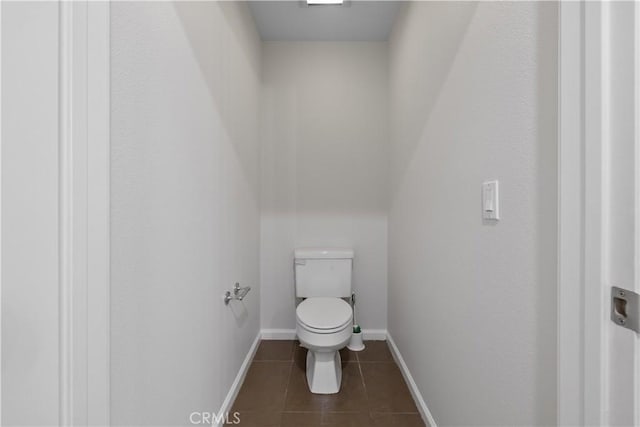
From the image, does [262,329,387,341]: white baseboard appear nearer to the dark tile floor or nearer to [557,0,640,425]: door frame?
the dark tile floor

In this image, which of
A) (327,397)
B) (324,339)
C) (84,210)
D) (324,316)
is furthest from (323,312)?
(84,210)

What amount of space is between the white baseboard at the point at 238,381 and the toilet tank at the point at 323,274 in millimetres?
485

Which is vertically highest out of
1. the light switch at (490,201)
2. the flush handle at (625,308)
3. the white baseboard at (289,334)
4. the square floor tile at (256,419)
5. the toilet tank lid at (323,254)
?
the light switch at (490,201)

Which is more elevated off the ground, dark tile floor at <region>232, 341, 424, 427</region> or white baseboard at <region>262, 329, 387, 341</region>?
white baseboard at <region>262, 329, 387, 341</region>

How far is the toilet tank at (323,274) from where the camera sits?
219cm

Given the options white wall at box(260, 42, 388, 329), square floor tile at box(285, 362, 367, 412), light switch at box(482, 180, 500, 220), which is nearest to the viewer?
light switch at box(482, 180, 500, 220)

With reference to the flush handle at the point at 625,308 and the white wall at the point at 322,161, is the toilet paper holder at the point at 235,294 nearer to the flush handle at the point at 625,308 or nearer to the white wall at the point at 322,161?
the white wall at the point at 322,161

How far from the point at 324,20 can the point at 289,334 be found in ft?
7.66

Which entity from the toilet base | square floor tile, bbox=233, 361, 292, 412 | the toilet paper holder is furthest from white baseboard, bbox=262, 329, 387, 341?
the toilet paper holder

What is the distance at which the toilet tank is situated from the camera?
86.3 inches

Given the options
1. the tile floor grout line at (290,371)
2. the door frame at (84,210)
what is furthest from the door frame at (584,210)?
the tile floor grout line at (290,371)

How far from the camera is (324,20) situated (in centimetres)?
209

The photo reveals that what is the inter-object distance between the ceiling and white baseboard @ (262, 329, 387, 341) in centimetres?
228

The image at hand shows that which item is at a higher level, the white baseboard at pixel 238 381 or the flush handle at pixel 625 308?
the flush handle at pixel 625 308
